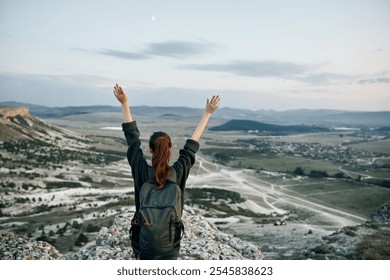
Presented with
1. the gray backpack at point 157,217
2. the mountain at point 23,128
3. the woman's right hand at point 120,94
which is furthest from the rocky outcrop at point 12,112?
the gray backpack at point 157,217

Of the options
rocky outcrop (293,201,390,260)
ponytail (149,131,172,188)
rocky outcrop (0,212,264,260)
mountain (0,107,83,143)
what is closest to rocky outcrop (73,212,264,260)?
rocky outcrop (0,212,264,260)

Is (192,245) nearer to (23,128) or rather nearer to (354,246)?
(354,246)

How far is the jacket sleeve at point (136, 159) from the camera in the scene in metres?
4.53

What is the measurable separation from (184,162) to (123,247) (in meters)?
7.77

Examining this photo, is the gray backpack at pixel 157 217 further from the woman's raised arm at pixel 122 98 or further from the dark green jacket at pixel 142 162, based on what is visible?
the woman's raised arm at pixel 122 98

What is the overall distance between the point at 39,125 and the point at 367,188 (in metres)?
91.0

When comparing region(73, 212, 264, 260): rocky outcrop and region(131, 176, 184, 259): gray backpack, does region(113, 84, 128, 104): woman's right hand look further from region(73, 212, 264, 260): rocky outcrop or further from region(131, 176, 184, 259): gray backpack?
region(73, 212, 264, 260): rocky outcrop

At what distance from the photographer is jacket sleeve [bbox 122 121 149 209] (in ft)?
14.9

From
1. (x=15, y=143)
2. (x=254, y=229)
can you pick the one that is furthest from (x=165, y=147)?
(x=15, y=143)

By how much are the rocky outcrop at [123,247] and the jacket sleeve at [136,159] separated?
656 cm

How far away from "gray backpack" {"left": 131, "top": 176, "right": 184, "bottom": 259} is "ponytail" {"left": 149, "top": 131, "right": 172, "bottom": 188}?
0.11 metres

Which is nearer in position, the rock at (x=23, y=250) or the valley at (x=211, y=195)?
A: the rock at (x=23, y=250)

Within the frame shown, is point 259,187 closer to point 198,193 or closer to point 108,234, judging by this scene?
point 198,193

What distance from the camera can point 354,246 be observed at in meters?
14.1
